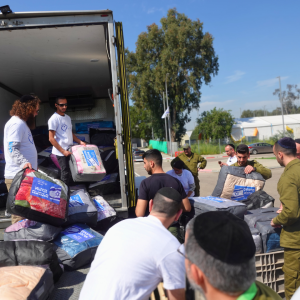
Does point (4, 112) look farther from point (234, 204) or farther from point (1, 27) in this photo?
point (234, 204)

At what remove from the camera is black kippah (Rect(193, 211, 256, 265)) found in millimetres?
995

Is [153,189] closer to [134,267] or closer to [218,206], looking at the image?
[218,206]

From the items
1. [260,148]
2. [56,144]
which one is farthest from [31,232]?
[260,148]

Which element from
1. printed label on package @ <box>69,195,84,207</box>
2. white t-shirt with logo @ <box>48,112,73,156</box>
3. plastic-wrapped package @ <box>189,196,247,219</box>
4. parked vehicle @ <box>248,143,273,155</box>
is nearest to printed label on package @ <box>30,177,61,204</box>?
printed label on package @ <box>69,195,84,207</box>

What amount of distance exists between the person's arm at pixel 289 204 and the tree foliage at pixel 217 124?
36.0 m

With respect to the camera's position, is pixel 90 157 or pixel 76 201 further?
pixel 90 157

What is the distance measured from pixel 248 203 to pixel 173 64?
2913 cm

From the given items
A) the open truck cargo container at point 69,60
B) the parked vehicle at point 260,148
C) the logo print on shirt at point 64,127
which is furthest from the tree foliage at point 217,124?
the logo print on shirt at point 64,127

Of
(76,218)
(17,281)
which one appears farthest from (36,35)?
(17,281)

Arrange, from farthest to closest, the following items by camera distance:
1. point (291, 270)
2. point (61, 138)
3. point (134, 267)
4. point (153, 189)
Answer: point (61, 138), point (153, 189), point (291, 270), point (134, 267)

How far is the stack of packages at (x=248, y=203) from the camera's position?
8.80 ft

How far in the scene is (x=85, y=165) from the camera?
4.08 metres

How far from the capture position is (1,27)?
3574mm

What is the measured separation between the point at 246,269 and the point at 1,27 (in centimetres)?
395
